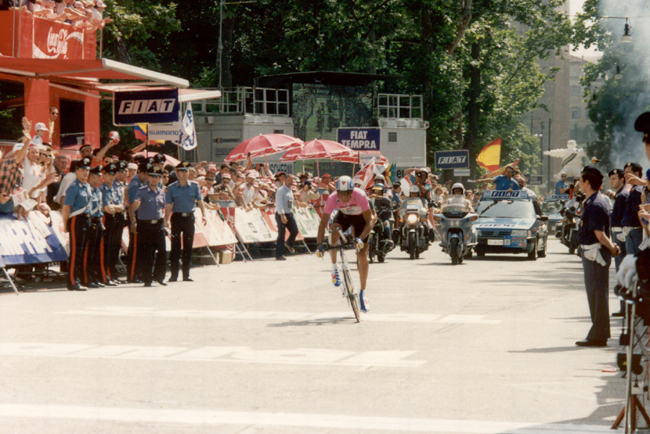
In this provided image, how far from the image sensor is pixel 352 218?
1375 cm

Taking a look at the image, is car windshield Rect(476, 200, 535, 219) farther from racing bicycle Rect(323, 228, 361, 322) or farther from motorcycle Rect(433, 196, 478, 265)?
racing bicycle Rect(323, 228, 361, 322)

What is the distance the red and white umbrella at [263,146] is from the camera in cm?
3034

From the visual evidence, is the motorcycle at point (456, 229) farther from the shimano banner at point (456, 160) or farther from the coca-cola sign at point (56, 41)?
the shimano banner at point (456, 160)

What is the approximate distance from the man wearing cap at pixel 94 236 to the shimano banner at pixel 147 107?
509 centimetres

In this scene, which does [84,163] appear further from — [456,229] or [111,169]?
[456,229]

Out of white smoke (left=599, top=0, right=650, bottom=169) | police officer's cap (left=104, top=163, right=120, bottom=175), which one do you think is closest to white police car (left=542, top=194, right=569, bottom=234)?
police officer's cap (left=104, top=163, right=120, bottom=175)

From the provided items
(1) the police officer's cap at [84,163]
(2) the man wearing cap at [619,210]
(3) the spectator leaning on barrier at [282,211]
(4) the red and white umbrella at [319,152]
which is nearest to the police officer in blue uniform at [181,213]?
(1) the police officer's cap at [84,163]

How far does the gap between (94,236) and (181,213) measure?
84.5 inches

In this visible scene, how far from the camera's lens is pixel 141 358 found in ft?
30.8

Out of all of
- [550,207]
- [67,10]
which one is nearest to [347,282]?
[67,10]

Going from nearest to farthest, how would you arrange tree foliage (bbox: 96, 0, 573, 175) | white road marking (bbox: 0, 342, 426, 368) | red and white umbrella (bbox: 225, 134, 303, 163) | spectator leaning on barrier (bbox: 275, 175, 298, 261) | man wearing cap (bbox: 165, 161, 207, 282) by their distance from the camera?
white road marking (bbox: 0, 342, 426, 368) → man wearing cap (bbox: 165, 161, 207, 282) → spectator leaning on barrier (bbox: 275, 175, 298, 261) → red and white umbrella (bbox: 225, 134, 303, 163) → tree foliage (bbox: 96, 0, 573, 175)

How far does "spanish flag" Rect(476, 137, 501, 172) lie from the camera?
149 ft

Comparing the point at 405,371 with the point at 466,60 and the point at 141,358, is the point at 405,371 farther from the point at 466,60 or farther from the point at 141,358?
the point at 466,60

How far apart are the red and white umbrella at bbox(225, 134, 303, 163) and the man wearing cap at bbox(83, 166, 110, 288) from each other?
43.9 feet
